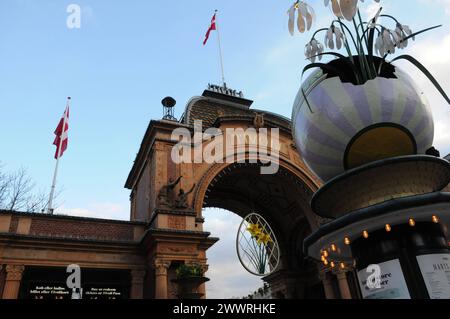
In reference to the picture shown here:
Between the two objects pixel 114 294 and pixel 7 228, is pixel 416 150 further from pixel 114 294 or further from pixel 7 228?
pixel 7 228

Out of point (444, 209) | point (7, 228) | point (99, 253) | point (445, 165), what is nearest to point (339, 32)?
point (445, 165)

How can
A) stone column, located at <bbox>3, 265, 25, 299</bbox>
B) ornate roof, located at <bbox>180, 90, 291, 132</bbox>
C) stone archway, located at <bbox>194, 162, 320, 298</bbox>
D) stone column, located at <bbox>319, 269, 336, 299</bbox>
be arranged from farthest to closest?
stone archway, located at <bbox>194, 162, 320, 298</bbox> → ornate roof, located at <bbox>180, 90, 291, 132</bbox> → stone column, located at <bbox>319, 269, 336, 299</bbox> → stone column, located at <bbox>3, 265, 25, 299</bbox>

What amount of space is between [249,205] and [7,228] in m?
15.3

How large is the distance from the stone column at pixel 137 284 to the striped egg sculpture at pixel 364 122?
11950 mm

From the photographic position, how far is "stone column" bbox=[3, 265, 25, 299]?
1368 centimetres

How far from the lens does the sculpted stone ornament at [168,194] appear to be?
1653cm

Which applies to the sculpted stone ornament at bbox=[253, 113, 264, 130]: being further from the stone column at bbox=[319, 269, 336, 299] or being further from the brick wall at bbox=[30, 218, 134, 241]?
the stone column at bbox=[319, 269, 336, 299]

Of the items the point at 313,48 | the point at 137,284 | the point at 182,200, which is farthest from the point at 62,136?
the point at 313,48

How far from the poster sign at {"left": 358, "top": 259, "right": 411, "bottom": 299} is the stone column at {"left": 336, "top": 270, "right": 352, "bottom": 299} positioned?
1555cm

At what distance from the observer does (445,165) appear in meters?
5.90

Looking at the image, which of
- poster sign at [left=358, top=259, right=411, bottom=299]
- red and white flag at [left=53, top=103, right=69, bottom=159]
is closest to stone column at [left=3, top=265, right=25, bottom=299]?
red and white flag at [left=53, top=103, right=69, bottom=159]

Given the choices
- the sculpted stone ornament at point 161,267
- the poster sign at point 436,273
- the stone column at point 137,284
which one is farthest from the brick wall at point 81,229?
the poster sign at point 436,273

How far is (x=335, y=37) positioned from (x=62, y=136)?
1731cm

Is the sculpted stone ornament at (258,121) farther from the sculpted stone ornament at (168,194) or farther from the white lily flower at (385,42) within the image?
the white lily flower at (385,42)
